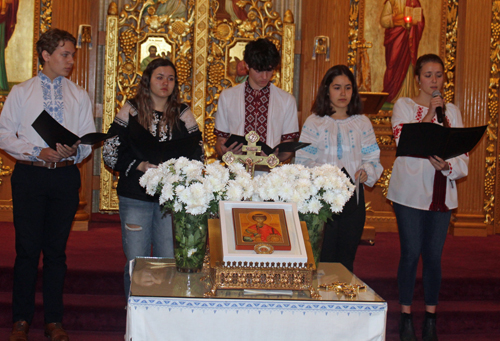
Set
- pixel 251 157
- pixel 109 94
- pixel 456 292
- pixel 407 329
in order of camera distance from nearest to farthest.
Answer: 1. pixel 251 157
2. pixel 407 329
3. pixel 456 292
4. pixel 109 94

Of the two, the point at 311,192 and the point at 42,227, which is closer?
the point at 311,192

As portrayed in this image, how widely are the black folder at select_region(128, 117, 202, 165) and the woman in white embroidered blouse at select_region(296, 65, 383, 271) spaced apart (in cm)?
77

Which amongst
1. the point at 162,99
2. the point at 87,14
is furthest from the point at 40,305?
the point at 87,14

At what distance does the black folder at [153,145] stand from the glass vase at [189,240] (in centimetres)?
76

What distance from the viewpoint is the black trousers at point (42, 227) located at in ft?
10.4

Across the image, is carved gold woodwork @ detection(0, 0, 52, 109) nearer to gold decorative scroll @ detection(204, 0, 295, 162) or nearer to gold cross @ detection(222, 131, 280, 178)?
gold decorative scroll @ detection(204, 0, 295, 162)

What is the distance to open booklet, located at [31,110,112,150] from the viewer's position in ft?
9.77

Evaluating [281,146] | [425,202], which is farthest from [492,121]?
[281,146]

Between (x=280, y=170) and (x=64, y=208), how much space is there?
1.57 m

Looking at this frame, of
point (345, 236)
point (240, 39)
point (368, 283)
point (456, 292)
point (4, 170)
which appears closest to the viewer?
point (345, 236)

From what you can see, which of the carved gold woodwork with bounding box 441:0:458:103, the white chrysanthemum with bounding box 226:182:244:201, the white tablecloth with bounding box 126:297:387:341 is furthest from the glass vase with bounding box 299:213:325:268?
the carved gold woodwork with bounding box 441:0:458:103

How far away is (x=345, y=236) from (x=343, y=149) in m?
0.54

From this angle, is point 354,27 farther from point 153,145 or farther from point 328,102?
point 153,145

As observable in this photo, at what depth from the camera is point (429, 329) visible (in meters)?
3.45
